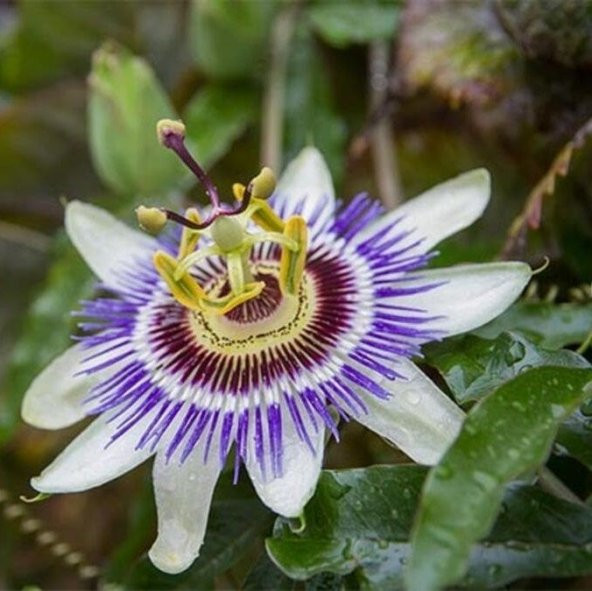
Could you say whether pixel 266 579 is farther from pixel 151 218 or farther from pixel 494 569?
pixel 151 218

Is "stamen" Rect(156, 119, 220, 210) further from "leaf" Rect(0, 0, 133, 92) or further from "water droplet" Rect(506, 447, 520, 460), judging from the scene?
"leaf" Rect(0, 0, 133, 92)

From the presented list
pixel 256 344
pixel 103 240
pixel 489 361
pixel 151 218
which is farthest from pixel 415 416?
pixel 103 240

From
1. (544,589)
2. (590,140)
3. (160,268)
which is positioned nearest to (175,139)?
(160,268)

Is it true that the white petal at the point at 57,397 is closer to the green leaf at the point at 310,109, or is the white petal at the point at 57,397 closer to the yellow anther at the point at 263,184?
the yellow anther at the point at 263,184

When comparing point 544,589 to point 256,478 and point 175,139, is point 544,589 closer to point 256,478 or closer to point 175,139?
point 256,478

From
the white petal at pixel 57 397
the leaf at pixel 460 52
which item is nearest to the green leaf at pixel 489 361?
the white petal at pixel 57 397

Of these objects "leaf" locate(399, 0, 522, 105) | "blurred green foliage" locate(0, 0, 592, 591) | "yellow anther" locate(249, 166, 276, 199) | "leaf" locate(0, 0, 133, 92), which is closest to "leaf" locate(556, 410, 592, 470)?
"blurred green foliage" locate(0, 0, 592, 591)

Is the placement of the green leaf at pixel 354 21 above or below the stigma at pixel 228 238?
below
